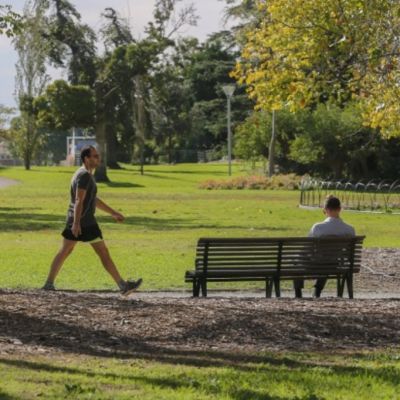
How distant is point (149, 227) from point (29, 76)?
178ft

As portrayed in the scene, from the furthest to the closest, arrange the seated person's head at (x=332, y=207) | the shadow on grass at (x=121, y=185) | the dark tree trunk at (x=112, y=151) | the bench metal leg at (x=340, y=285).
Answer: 1. the dark tree trunk at (x=112, y=151)
2. the shadow on grass at (x=121, y=185)
3. the bench metal leg at (x=340, y=285)
4. the seated person's head at (x=332, y=207)

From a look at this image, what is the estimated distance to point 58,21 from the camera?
69.5 m

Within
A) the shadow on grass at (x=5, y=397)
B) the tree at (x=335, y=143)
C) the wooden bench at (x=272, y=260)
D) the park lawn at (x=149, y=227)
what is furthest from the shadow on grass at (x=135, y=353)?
the tree at (x=335, y=143)

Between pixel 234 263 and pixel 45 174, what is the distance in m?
60.4

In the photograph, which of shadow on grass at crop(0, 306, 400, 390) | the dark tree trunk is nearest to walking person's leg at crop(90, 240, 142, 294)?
shadow on grass at crop(0, 306, 400, 390)

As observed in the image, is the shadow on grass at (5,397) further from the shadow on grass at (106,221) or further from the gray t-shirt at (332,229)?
the shadow on grass at (106,221)

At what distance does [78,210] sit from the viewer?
41.4 feet

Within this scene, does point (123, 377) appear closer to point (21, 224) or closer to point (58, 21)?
point (21, 224)

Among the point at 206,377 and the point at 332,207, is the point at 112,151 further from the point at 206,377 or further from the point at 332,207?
the point at 206,377

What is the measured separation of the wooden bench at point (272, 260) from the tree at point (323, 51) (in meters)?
2.65

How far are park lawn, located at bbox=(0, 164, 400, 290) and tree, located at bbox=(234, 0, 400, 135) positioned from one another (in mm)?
3084

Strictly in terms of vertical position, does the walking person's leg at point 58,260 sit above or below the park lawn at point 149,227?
above

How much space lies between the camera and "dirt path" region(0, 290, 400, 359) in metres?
9.17

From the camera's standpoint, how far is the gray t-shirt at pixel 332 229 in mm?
14289
